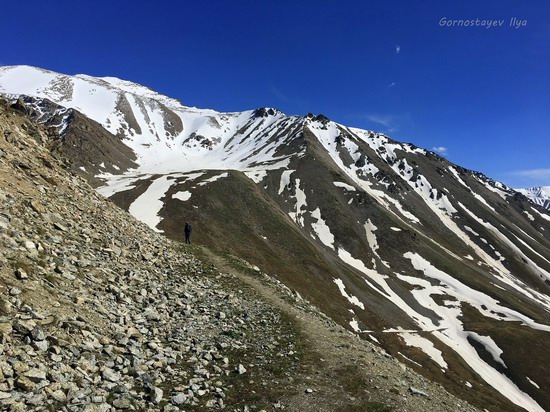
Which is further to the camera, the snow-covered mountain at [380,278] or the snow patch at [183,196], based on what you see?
the snow patch at [183,196]

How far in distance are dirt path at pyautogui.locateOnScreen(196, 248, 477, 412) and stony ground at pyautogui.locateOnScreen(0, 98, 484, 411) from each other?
7cm

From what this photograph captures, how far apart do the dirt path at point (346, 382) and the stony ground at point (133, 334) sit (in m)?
0.07

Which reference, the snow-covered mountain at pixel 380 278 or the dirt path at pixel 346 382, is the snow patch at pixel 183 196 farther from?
the dirt path at pixel 346 382

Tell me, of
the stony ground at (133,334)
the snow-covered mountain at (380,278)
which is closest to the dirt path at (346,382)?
the stony ground at (133,334)

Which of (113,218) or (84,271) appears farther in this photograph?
(113,218)

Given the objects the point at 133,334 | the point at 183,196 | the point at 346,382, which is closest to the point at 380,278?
the point at 183,196

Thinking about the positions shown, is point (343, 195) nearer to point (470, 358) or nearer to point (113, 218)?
→ point (470, 358)

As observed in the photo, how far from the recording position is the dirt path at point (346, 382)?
15.5 m

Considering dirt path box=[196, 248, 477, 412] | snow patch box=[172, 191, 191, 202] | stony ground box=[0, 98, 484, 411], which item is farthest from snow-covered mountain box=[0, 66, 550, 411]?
dirt path box=[196, 248, 477, 412]

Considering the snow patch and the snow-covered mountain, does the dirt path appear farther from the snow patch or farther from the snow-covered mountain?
the snow patch

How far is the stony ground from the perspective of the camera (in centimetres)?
1284

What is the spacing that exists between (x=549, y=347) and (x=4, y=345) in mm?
128117

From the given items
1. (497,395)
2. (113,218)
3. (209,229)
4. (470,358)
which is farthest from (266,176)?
(113,218)

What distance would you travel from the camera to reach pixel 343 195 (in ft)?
621
